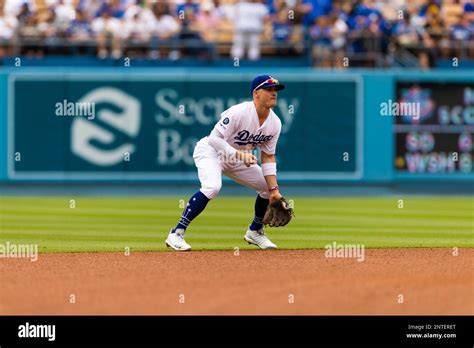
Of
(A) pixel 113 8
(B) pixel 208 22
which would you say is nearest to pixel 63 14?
(A) pixel 113 8

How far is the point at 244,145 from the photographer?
11609 millimetres

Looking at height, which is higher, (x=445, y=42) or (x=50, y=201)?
(x=445, y=42)

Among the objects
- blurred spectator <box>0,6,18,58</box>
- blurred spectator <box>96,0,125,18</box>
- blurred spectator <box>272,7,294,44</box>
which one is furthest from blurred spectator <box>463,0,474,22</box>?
blurred spectator <box>0,6,18,58</box>

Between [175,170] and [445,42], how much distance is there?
691 centimetres

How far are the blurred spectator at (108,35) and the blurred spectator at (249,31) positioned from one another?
257 cm

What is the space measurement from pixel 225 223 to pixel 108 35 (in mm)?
9215

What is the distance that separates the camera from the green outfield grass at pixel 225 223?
1307 centimetres

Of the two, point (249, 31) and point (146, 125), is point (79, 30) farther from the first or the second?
point (249, 31)

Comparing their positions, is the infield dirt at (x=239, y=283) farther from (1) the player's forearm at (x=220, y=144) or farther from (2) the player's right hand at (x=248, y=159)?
(1) the player's forearm at (x=220, y=144)

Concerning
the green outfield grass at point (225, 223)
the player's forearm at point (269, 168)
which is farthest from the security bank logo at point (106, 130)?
the player's forearm at point (269, 168)

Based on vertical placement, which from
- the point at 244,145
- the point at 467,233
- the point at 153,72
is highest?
the point at 153,72

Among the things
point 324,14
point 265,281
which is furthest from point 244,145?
point 324,14
